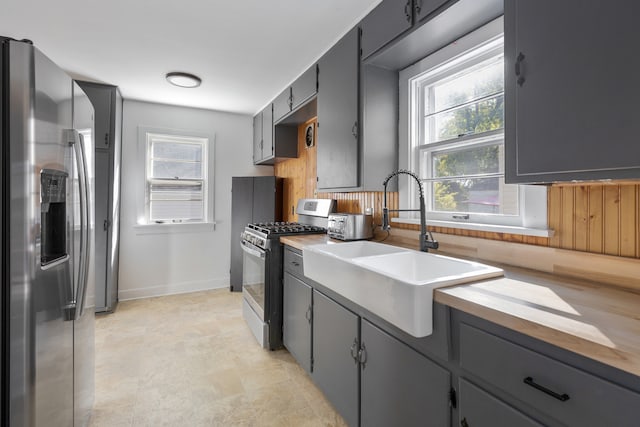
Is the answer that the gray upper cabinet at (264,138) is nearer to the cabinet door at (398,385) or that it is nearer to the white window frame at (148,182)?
the white window frame at (148,182)

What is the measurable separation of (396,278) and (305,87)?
2355 mm

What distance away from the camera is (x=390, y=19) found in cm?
184

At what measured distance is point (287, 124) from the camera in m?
3.75

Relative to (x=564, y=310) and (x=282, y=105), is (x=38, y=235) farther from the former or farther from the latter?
(x=282, y=105)

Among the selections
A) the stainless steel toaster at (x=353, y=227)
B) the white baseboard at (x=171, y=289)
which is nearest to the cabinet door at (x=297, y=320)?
the stainless steel toaster at (x=353, y=227)

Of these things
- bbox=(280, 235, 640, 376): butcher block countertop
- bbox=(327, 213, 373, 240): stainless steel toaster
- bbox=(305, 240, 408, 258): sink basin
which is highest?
bbox=(327, 213, 373, 240): stainless steel toaster

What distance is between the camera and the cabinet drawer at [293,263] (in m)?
2.23

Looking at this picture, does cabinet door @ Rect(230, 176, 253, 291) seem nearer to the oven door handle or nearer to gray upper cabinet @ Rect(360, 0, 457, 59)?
the oven door handle

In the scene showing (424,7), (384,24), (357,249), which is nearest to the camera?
(424,7)

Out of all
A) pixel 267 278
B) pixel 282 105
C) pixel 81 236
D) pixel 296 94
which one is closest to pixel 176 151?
pixel 282 105

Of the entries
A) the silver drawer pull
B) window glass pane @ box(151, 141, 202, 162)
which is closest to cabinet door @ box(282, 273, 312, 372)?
the silver drawer pull

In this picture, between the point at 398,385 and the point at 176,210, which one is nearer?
the point at 398,385

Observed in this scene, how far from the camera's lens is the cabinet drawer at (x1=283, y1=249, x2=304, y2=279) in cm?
223

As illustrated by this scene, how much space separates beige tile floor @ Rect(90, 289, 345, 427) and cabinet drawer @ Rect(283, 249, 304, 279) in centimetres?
74
